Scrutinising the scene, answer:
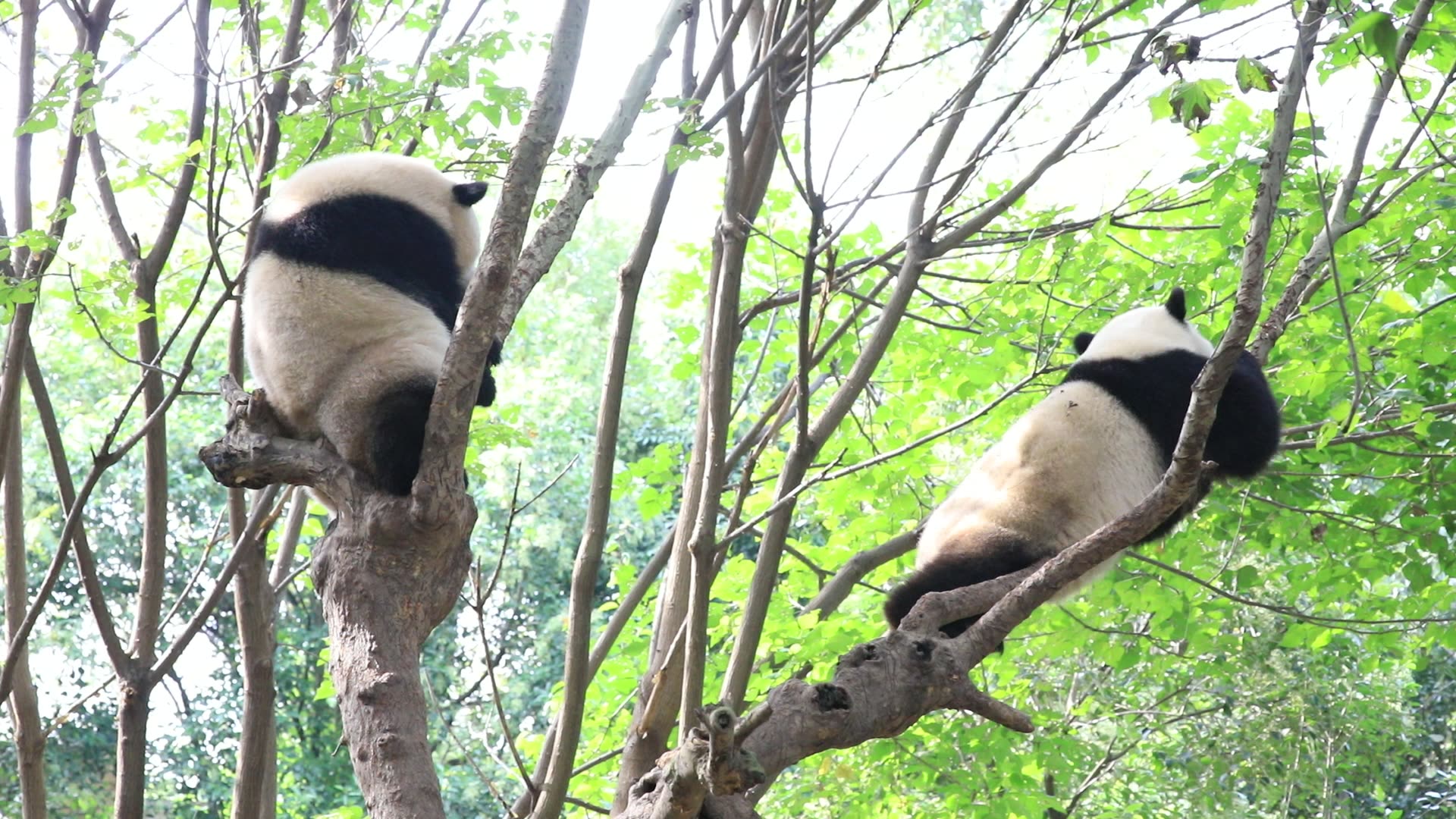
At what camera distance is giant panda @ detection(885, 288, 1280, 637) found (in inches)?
161

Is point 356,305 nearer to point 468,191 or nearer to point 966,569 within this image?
point 468,191

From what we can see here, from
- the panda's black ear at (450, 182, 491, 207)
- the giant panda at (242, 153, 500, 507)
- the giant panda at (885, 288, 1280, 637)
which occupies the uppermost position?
the panda's black ear at (450, 182, 491, 207)

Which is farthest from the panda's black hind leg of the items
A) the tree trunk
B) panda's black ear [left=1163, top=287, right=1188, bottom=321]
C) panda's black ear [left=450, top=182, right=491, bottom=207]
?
panda's black ear [left=1163, top=287, right=1188, bottom=321]

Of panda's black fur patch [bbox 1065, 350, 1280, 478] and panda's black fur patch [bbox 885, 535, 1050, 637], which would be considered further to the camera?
panda's black fur patch [bbox 1065, 350, 1280, 478]

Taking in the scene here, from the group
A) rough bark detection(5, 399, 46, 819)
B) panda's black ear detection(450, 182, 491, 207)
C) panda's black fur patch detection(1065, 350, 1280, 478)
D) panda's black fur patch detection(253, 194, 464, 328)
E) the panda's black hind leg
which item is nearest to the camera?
the panda's black hind leg

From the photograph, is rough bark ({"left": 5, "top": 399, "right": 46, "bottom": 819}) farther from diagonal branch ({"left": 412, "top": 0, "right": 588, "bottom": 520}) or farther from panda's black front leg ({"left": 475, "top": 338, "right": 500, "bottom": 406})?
diagonal branch ({"left": 412, "top": 0, "right": 588, "bottom": 520})

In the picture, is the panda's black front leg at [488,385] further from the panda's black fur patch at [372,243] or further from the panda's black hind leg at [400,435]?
the panda's black hind leg at [400,435]

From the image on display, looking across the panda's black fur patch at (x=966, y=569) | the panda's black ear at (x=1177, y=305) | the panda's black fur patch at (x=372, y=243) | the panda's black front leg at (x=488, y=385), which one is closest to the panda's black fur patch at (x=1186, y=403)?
the panda's black ear at (x=1177, y=305)

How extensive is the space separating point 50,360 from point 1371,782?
1297 cm

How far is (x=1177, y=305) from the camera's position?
4.59m

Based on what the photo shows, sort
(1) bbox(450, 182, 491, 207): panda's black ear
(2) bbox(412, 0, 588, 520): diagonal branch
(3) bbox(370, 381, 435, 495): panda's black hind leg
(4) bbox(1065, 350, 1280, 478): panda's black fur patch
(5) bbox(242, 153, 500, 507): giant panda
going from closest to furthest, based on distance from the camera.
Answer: (2) bbox(412, 0, 588, 520): diagonal branch < (3) bbox(370, 381, 435, 495): panda's black hind leg < (5) bbox(242, 153, 500, 507): giant panda < (1) bbox(450, 182, 491, 207): panda's black ear < (4) bbox(1065, 350, 1280, 478): panda's black fur patch

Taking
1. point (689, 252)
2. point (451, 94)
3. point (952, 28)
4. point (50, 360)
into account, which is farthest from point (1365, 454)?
point (50, 360)

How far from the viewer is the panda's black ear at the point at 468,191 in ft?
13.1

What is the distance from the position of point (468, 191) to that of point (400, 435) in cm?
114
